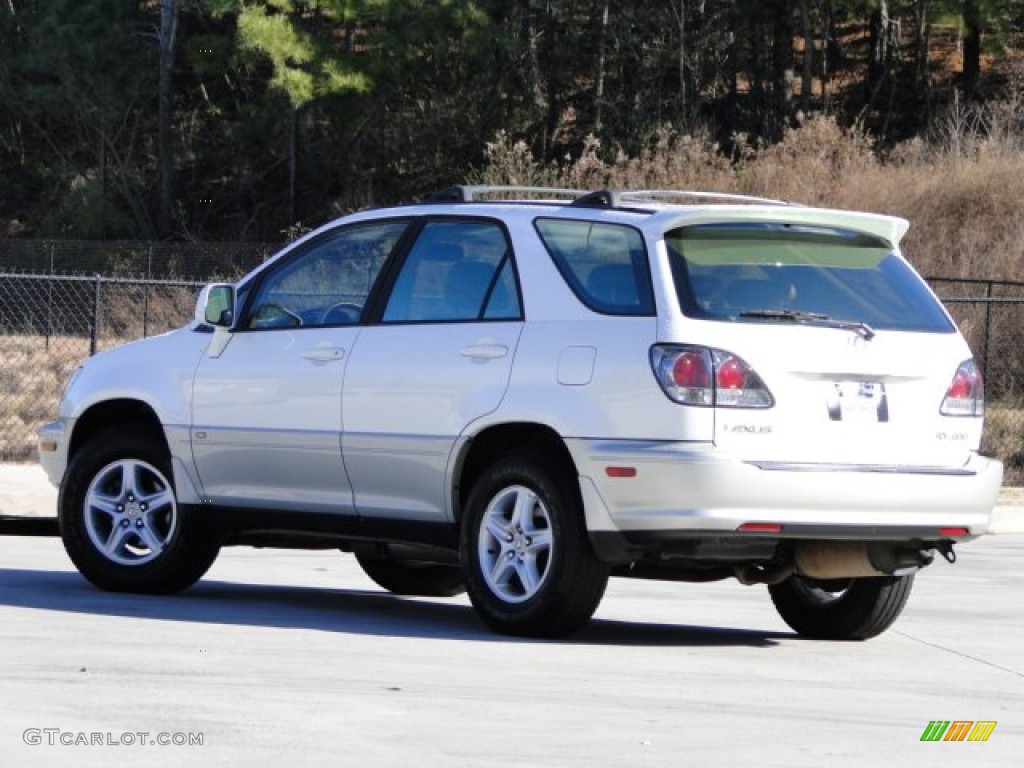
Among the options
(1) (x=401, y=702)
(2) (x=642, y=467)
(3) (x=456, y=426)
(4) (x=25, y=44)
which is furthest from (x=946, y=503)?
(4) (x=25, y=44)

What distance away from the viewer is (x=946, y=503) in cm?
925

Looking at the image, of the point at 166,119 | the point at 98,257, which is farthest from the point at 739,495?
the point at 166,119

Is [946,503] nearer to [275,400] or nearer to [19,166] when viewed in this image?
[275,400]

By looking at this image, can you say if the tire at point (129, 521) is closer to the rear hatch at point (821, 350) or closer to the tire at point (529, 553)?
the tire at point (529, 553)

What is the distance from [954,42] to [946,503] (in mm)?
52822

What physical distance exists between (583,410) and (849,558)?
4.34ft

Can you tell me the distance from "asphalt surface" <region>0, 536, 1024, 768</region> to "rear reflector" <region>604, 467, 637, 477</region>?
75 centimetres

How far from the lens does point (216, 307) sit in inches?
419

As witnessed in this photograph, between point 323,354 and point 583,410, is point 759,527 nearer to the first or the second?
point 583,410

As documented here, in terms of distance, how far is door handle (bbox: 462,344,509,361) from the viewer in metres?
9.48

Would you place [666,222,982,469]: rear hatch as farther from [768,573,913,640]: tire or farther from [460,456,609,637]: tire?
[768,573,913,640]: tire

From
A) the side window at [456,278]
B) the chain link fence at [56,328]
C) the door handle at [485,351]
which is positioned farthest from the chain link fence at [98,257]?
the door handle at [485,351]

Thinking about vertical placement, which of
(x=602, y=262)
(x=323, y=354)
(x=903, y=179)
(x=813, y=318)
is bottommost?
(x=903, y=179)

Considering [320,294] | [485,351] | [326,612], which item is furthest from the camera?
[320,294]
